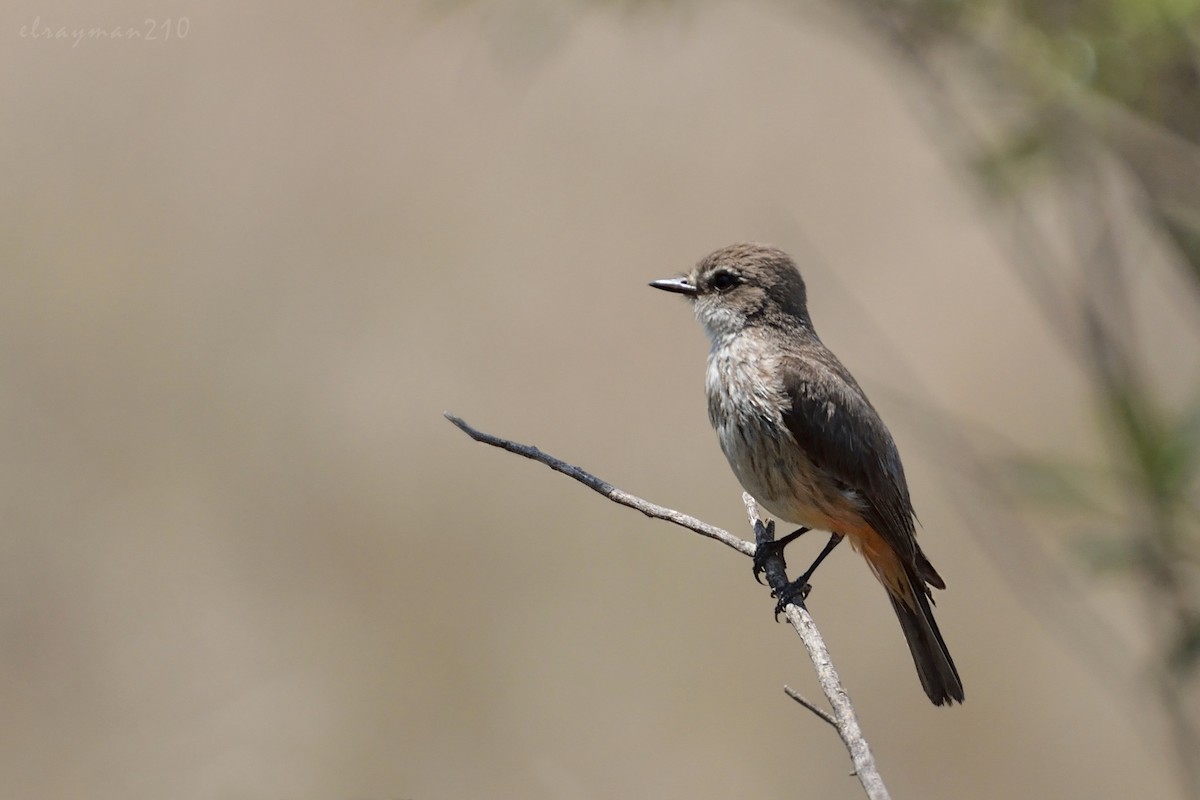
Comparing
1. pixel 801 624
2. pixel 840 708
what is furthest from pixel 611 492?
pixel 840 708

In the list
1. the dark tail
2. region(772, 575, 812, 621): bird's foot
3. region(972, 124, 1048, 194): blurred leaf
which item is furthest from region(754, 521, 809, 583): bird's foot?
region(972, 124, 1048, 194): blurred leaf

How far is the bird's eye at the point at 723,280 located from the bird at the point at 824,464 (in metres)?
0.29

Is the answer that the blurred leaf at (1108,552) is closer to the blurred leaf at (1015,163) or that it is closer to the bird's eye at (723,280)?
the blurred leaf at (1015,163)

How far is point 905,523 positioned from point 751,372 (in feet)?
2.35

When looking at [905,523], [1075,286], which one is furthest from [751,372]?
[1075,286]

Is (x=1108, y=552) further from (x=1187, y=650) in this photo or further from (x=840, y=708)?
(x=840, y=708)

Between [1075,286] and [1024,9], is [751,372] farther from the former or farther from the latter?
[1024,9]

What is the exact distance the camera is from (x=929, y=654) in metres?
4.16

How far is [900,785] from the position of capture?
22.3ft

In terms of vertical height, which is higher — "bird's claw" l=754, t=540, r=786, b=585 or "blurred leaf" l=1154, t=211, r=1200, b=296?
"blurred leaf" l=1154, t=211, r=1200, b=296

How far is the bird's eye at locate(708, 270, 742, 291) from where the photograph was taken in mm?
4773

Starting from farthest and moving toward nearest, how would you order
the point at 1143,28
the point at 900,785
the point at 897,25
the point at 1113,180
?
the point at 900,785
the point at 1113,180
the point at 897,25
the point at 1143,28

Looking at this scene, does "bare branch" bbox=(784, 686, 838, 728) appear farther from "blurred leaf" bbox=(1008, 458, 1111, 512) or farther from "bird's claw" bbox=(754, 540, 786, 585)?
"bird's claw" bbox=(754, 540, 786, 585)

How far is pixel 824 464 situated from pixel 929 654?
0.70 m
